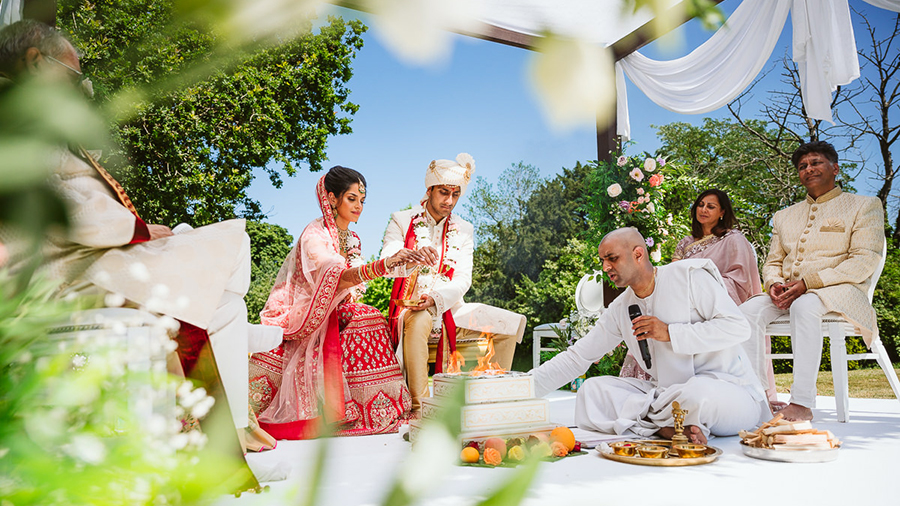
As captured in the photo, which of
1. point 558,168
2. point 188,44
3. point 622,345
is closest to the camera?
point 188,44

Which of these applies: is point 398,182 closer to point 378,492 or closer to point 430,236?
point 430,236

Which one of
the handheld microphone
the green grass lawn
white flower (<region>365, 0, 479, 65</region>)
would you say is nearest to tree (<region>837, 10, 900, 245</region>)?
the green grass lawn

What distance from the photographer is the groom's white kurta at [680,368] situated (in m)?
3.76

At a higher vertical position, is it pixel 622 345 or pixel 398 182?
pixel 398 182

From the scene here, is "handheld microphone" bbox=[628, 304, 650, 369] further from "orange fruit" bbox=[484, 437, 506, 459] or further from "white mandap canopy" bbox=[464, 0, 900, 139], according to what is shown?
"white mandap canopy" bbox=[464, 0, 900, 139]

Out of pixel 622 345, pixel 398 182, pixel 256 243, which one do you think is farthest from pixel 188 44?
pixel 398 182

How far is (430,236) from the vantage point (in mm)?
5219

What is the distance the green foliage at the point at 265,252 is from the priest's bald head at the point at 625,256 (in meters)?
12.1

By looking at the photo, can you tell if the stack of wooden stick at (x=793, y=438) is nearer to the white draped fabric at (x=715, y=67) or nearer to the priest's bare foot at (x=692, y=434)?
the priest's bare foot at (x=692, y=434)

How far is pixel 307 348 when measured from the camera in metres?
4.34

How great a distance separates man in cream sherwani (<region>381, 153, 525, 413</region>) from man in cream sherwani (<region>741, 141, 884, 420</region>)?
2015 millimetres

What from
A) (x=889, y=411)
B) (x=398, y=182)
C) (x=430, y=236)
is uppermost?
(x=398, y=182)

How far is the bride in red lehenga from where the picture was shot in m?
4.26

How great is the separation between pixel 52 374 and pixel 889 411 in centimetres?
637
